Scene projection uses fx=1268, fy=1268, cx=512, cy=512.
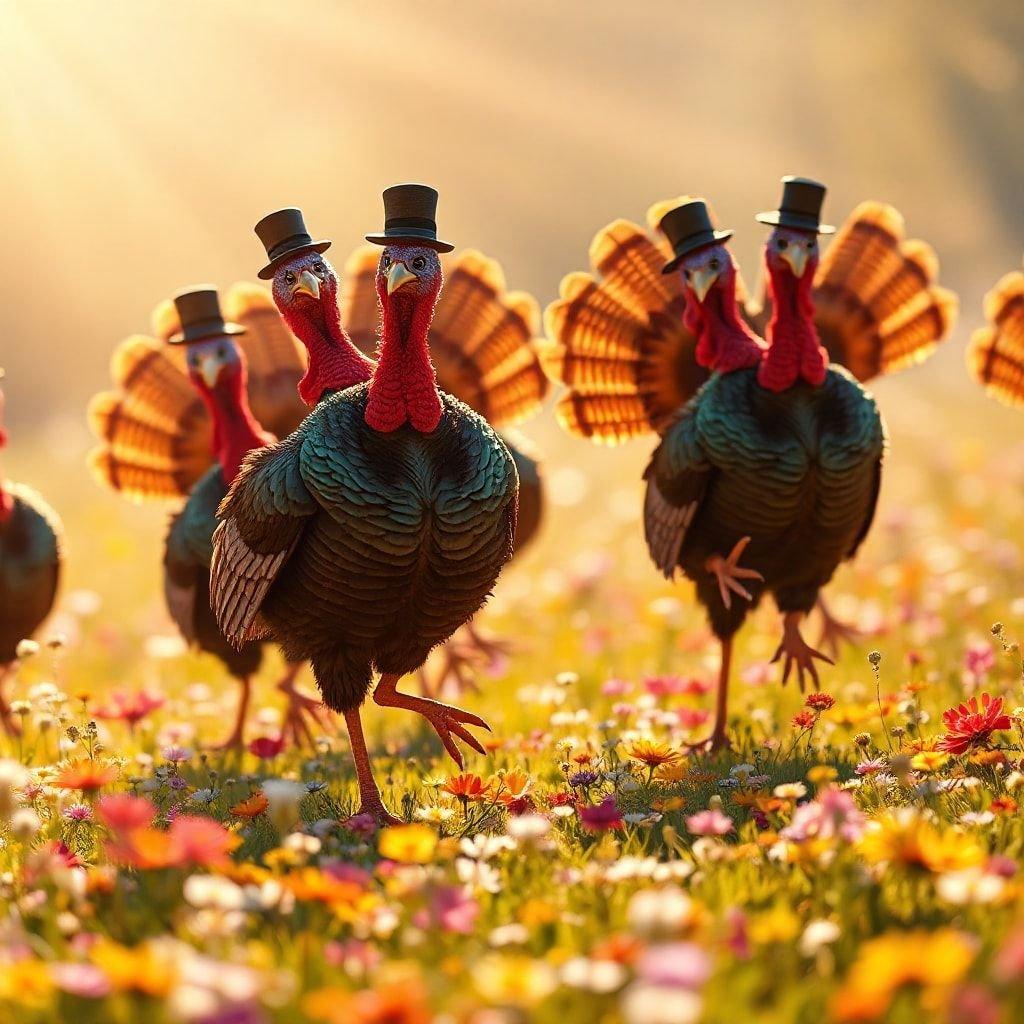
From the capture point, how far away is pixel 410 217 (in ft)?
11.9

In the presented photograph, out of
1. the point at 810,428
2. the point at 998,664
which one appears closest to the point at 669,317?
the point at 810,428

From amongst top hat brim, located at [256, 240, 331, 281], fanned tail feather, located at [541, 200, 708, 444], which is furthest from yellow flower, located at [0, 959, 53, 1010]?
fanned tail feather, located at [541, 200, 708, 444]

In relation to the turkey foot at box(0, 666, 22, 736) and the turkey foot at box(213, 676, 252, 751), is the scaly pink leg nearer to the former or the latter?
the turkey foot at box(213, 676, 252, 751)

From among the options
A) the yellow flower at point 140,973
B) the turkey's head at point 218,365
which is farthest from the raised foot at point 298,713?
the yellow flower at point 140,973

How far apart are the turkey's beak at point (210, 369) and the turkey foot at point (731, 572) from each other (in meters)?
1.99

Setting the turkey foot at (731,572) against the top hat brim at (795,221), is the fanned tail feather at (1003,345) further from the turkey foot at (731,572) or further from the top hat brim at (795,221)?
the turkey foot at (731,572)

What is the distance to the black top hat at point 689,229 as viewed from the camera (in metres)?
4.58

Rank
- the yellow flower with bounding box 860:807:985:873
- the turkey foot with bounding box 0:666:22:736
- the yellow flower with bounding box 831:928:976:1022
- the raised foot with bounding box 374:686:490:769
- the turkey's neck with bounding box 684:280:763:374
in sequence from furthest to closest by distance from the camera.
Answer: the turkey foot with bounding box 0:666:22:736 < the turkey's neck with bounding box 684:280:763:374 < the raised foot with bounding box 374:686:490:769 < the yellow flower with bounding box 860:807:985:873 < the yellow flower with bounding box 831:928:976:1022

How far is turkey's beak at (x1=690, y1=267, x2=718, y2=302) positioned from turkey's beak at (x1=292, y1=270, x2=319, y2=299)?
140 centimetres

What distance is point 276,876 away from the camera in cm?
265

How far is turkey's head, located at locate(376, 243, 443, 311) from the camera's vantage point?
3.58m

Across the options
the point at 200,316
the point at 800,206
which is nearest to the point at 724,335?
the point at 800,206

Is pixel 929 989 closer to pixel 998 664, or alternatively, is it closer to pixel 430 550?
pixel 430 550

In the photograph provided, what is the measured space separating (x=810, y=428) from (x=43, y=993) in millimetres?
3078
